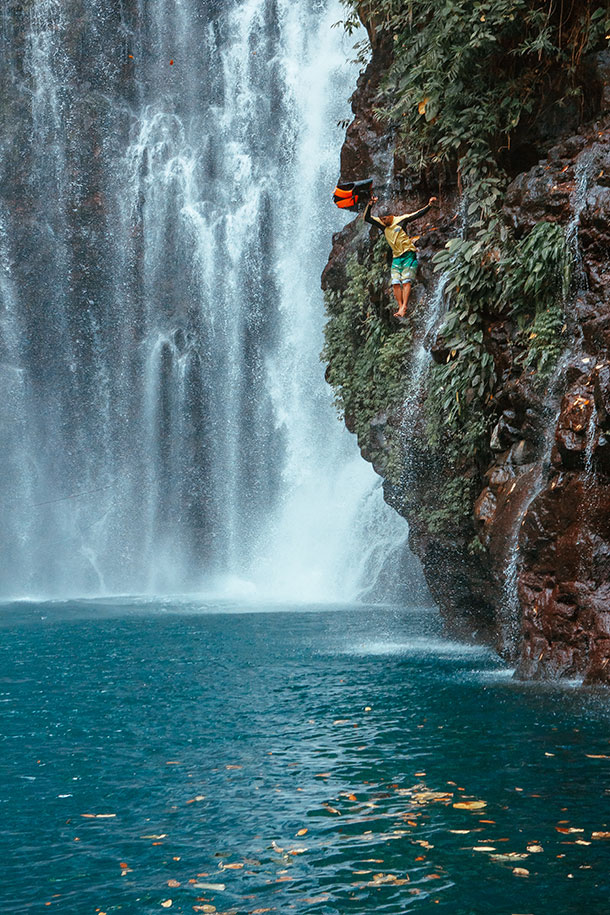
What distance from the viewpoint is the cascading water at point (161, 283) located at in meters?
28.3

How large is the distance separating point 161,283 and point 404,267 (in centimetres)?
1835

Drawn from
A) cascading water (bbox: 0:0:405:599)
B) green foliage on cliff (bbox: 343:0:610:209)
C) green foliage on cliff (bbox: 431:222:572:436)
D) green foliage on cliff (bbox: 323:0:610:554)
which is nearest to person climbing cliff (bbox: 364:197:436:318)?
green foliage on cliff (bbox: 431:222:572:436)

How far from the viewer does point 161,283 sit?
30484mm

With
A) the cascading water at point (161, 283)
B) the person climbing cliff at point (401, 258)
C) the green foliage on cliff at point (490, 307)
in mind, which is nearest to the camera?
the green foliage on cliff at point (490, 307)

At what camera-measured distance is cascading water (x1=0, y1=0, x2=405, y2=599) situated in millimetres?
28281

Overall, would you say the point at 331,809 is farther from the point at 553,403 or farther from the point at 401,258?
the point at 401,258

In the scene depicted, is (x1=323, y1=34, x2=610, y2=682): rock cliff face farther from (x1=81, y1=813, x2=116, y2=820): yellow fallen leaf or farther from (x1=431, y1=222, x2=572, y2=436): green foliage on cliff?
(x1=81, y1=813, x2=116, y2=820): yellow fallen leaf

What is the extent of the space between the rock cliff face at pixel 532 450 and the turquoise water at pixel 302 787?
92cm

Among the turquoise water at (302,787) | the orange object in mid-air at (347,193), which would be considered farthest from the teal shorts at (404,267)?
the turquoise water at (302,787)

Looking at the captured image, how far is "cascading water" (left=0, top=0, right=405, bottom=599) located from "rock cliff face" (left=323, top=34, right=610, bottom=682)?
39.4 ft

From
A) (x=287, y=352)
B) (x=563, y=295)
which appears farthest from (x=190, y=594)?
(x=563, y=295)

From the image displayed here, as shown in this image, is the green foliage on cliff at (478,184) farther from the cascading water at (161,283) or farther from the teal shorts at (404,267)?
the cascading water at (161,283)

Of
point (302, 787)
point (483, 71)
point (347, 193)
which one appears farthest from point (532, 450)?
point (302, 787)

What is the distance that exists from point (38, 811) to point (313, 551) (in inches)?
724
